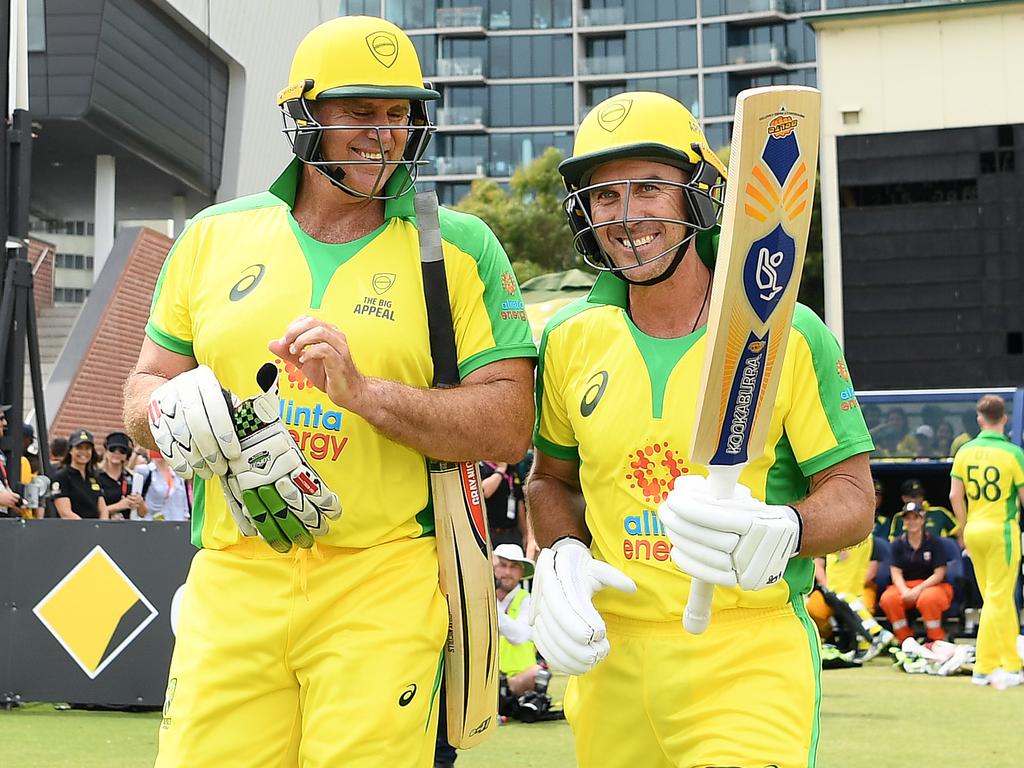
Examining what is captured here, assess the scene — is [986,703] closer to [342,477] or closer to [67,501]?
[67,501]

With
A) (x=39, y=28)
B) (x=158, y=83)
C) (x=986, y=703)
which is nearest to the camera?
(x=986, y=703)

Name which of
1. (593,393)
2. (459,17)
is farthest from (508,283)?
(459,17)

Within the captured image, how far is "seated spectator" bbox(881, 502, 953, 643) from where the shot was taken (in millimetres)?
14398

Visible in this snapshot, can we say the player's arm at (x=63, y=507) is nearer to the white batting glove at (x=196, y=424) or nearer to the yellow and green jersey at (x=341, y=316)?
the yellow and green jersey at (x=341, y=316)

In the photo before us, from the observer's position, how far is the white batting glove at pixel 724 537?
2973mm

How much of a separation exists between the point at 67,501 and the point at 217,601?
345 inches

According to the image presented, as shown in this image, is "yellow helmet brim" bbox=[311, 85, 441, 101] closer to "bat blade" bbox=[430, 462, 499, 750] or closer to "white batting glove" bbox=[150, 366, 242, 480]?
"white batting glove" bbox=[150, 366, 242, 480]

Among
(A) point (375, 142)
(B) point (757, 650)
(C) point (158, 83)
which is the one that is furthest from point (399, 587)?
(C) point (158, 83)

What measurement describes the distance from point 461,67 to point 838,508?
78277 millimetres

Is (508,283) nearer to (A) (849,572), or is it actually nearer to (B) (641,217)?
(B) (641,217)

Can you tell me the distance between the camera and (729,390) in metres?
3.07

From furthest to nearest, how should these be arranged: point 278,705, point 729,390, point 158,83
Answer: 1. point 158,83
2. point 278,705
3. point 729,390

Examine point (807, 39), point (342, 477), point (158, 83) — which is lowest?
point (342, 477)

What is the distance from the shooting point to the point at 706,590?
3.12 meters
